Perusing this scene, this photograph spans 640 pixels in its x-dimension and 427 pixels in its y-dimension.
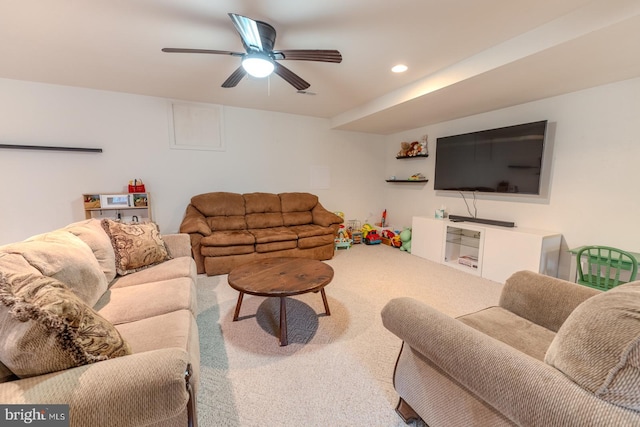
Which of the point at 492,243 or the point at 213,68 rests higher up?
the point at 213,68

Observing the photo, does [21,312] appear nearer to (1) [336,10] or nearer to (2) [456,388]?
(2) [456,388]

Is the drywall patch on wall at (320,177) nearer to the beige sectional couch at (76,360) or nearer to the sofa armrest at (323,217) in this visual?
the sofa armrest at (323,217)

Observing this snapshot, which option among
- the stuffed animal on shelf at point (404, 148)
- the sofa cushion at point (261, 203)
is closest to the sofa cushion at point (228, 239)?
the sofa cushion at point (261, 203)

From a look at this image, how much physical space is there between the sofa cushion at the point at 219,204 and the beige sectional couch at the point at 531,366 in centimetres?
316

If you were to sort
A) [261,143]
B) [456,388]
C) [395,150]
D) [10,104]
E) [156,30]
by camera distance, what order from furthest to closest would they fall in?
[395,150] < [261,143] < [10,104] < [156,30] < [456,388]

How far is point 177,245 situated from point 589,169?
4325mm

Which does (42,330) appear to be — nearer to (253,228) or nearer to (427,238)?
(253,228)

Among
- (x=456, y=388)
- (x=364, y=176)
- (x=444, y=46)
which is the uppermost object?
(x=444, y=46)

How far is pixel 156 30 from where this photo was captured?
2021 mm

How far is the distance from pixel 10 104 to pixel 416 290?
5.06m

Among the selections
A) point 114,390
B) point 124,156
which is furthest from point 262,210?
point 114,390

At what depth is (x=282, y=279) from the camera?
2.01 metres

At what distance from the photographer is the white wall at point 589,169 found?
248cm

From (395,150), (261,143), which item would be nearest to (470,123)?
(395,150)
